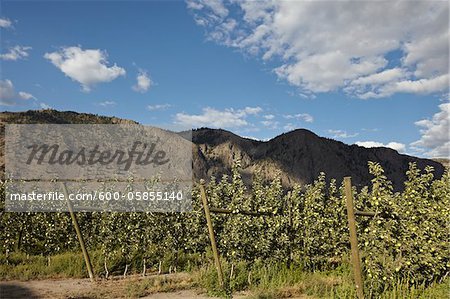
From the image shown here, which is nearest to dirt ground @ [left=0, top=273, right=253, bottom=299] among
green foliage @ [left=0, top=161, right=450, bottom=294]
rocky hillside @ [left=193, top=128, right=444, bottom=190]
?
green foliage @ [left=0, top=161, right=450, bottom=294]

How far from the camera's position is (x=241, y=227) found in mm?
10828

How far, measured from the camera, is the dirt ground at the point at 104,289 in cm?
940

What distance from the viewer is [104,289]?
33.0ft

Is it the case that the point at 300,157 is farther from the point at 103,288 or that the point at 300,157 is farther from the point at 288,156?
the point at 103,288

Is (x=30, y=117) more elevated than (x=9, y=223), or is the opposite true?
(x=30, y=117)

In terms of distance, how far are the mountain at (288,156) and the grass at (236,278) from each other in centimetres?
6844

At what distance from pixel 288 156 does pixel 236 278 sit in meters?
81.0

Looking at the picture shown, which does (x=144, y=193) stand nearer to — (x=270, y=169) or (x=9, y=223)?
(x=9, y=223)

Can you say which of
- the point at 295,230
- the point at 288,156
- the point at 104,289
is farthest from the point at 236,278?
the point at 288,156

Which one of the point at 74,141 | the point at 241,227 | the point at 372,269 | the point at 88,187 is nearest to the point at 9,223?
the point at 88,187

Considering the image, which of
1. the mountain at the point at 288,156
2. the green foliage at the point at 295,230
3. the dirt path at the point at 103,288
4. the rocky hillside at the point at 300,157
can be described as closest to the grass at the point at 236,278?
the dirt path at the point at 103,288

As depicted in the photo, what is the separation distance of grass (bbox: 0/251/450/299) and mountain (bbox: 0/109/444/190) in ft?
225

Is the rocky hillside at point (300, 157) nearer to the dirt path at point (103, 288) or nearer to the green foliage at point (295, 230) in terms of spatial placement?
the green foliage at point (295, 230)

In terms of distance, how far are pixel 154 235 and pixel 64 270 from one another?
11.1 ft
